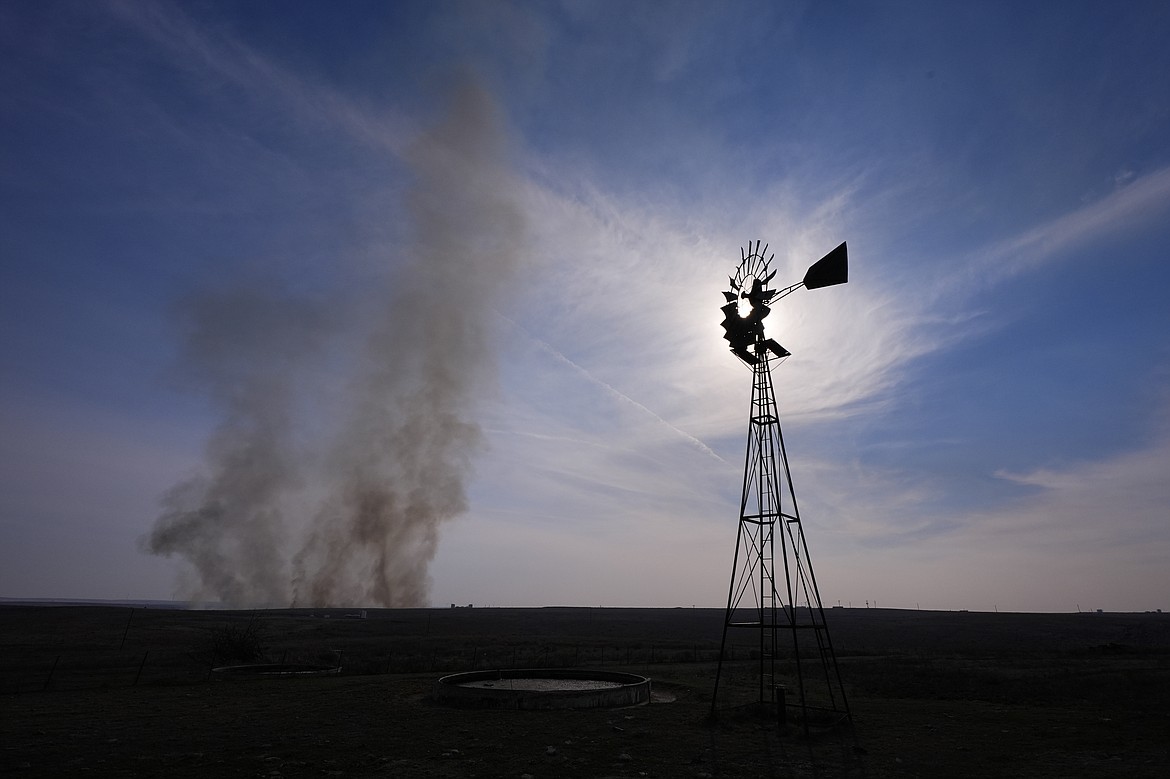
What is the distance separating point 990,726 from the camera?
2070 centimetres

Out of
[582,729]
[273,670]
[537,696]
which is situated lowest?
[273,670]

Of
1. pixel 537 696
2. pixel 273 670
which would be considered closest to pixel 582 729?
pixel 537 696

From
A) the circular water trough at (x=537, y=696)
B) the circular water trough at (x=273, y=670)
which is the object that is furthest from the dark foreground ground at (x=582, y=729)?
the circular water trough at (x=273, y=670)

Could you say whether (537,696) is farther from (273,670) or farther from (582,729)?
(273,670)

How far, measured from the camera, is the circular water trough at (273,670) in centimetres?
3353

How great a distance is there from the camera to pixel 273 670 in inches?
1390

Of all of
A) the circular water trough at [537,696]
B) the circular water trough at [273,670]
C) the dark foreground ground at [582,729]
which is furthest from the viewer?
the circular water trough at [273,670]

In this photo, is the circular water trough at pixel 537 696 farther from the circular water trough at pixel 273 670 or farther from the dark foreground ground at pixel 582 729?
the circular water trough at pixel 273 670

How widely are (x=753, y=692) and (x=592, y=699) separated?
801 centimetres

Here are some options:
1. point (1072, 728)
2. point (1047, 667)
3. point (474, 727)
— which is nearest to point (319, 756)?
point (474, 727)

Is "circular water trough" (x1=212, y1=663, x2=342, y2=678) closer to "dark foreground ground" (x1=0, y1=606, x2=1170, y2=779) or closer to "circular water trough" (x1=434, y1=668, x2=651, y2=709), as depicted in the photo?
"dark foreground ground" (x1=0, y1=606, x2=1170, y2=779)

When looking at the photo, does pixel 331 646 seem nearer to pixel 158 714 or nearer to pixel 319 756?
pixel 158 714

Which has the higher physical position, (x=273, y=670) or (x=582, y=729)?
(x=582, y=729)

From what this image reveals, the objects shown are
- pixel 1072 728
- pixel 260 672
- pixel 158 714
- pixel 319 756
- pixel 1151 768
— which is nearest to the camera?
pixel 1151 768
